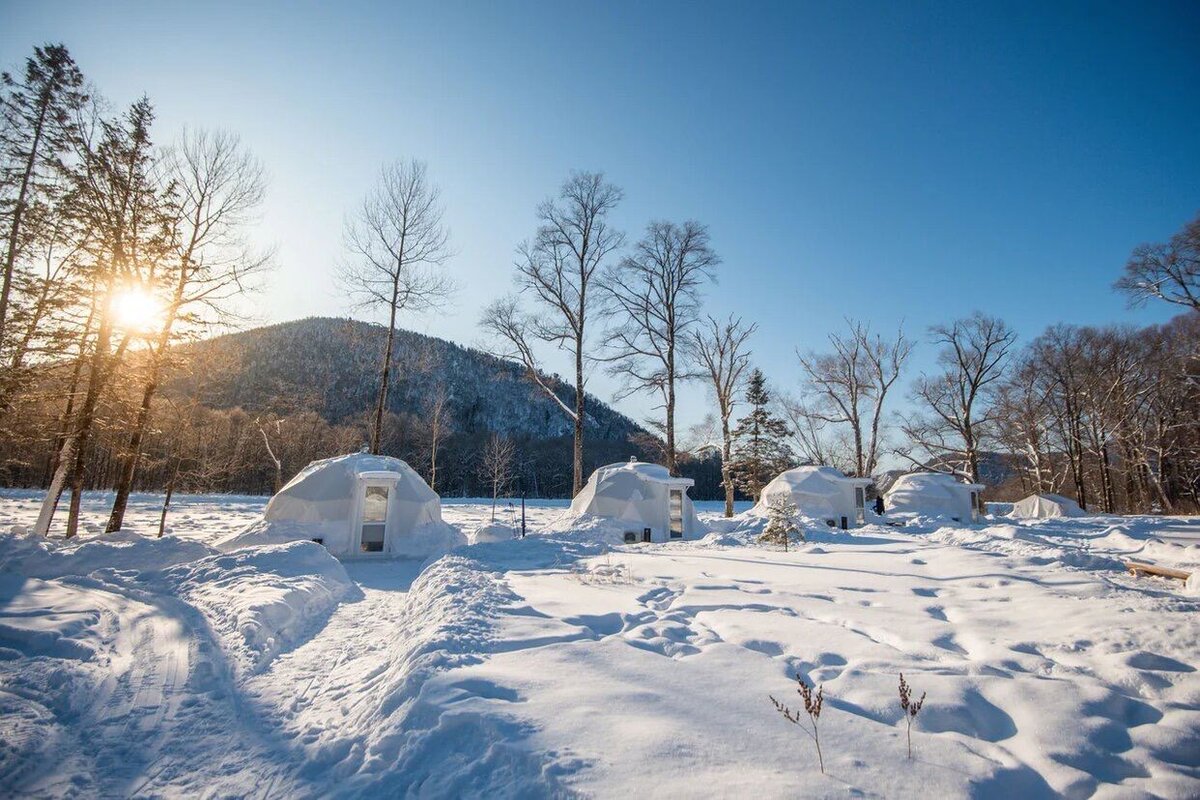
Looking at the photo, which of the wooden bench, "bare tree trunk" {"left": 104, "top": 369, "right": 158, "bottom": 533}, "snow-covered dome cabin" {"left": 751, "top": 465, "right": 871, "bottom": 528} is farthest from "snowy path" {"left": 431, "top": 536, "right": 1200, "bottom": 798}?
"snow-covered dome cabin" {"left": 751, "top": 465, "right": 871, "bottom": 528}

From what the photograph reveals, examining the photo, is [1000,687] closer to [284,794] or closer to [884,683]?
[884,683]

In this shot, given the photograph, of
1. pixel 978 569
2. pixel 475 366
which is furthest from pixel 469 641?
pixel 475 366

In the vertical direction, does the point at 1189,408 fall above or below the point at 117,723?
above

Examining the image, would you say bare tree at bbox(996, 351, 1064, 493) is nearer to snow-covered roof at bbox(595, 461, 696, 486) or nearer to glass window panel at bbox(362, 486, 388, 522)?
snow-covered roof at bbox(595, 461, 696, 486)

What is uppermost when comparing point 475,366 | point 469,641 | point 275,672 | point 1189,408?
point 475,366

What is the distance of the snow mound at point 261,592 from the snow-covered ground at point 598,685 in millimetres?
56

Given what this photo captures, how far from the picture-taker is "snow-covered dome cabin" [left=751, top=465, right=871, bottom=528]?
20.9m

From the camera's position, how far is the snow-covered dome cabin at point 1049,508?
21875 mm

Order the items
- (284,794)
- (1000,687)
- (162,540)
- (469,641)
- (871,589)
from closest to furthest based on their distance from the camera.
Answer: (284,794) → (1000,687) → (469,641) → (871,589) → (162,540)

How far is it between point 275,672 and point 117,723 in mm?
1179

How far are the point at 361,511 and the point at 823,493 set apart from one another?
60.1 feet

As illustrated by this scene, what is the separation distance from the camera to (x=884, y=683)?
10.3 ft

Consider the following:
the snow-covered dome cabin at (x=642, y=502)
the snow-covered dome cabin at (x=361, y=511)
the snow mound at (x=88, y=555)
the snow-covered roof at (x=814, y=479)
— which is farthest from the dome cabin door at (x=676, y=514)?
the snow mound at (x=88, y=555)

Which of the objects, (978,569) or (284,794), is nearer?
(284,794)
